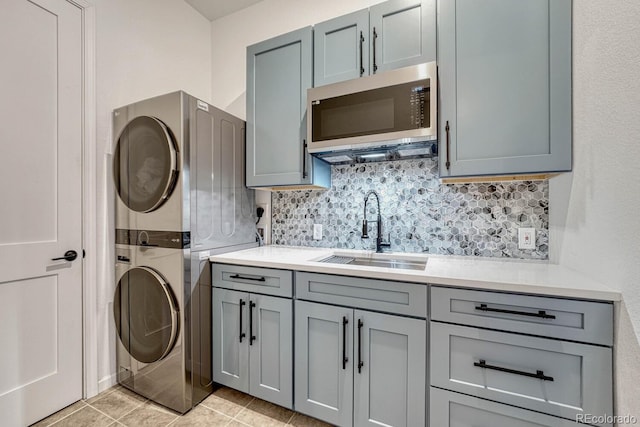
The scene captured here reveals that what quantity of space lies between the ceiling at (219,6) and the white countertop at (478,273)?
7.68ft

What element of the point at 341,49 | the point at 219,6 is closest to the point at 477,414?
the point at 341,49

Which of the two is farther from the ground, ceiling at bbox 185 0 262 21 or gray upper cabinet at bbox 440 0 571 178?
ceiling at bbox 185 0 262 21

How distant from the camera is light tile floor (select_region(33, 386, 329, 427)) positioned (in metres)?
1.57

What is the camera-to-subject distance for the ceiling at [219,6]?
8.18 ft

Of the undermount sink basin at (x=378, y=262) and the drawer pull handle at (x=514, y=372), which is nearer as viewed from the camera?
the drawer pull handle at (x=514, y=372)

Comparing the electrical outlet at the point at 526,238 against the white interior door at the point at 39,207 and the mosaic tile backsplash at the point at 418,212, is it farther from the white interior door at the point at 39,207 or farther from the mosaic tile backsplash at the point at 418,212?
the white interior door at the point at 39,207

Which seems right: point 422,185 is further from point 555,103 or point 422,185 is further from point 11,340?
point 11,340

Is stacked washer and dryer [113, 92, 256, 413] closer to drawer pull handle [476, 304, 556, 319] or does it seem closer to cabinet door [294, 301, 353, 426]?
cabinet door [294, 301, 353, 426]

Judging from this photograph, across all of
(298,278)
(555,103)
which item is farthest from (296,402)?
(555,103)

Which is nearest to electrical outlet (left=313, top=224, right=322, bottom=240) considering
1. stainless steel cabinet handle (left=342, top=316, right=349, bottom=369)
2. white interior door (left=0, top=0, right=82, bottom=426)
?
stainless steel cabinet handle (left=342, top=316, right=349, bottom=369)

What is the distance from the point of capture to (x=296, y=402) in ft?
5.06

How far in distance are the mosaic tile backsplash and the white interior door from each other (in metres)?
1.41

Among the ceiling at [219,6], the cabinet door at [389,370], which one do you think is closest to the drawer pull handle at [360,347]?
the cabinet door at [389,370]

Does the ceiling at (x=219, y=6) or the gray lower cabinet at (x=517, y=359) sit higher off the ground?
the ceiling at (x=219, y=6)
